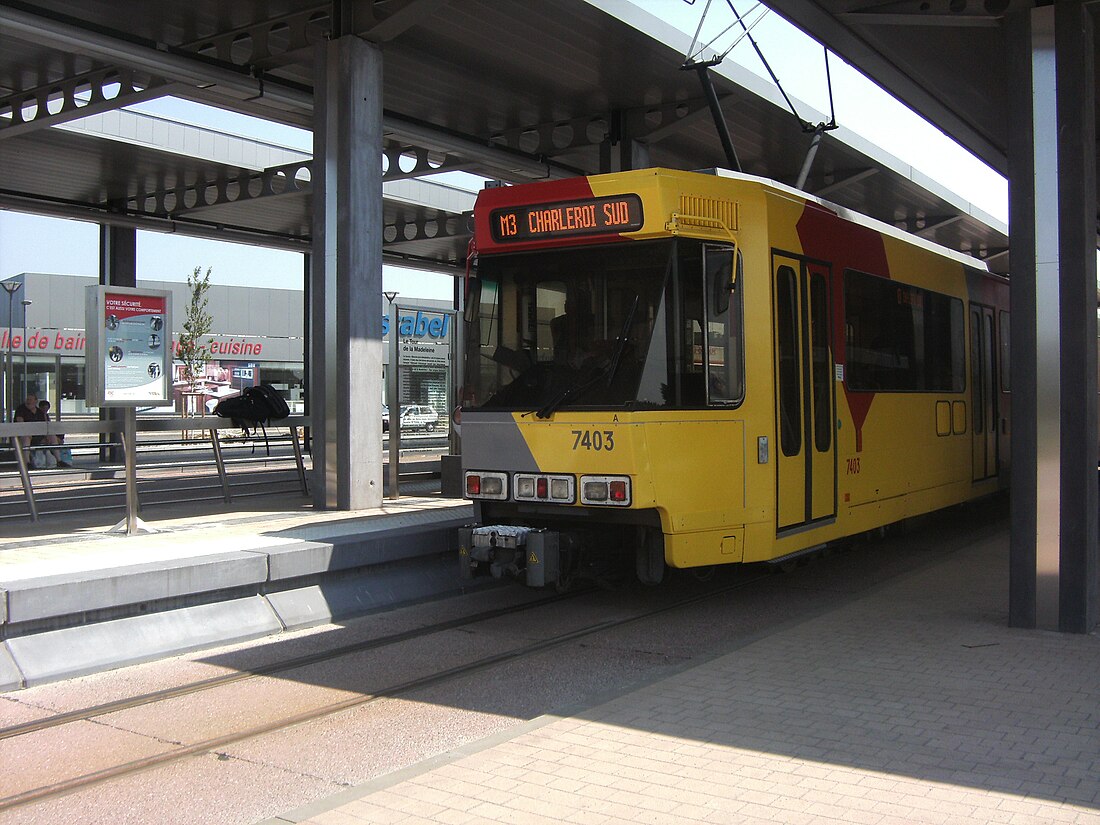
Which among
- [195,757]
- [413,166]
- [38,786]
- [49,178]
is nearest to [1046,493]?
[195,757]

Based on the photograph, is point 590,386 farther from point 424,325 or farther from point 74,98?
point 74,98

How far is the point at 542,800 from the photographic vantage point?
4.61 meters

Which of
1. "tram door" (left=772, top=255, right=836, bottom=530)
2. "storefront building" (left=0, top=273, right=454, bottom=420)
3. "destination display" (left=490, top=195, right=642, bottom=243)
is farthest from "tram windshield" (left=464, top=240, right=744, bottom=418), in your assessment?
"storefront building" (left=0, top=273, right=454, bottom=420)

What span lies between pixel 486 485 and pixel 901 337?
16.9 ft

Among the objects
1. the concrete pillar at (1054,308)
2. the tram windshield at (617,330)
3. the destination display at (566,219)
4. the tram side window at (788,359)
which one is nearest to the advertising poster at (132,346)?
the tram windshield at (617,330)

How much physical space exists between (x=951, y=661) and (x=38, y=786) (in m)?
5.43

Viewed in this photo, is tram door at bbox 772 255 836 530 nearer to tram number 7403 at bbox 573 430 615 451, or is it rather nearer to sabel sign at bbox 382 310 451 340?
tram number 7403 at bbox 573 430 615 451

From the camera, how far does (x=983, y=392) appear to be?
45.9 feet

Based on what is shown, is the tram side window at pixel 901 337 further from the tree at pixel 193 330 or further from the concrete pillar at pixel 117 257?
the tree at pixel 193 330

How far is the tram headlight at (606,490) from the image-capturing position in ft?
26.0

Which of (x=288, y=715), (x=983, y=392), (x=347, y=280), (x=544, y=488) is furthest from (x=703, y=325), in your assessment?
(x=983, y=392)

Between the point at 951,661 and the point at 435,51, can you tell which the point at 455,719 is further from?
the point at 435,51

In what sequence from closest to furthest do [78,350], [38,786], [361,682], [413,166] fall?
[38,786]
[361,682]
[413,166]
[78,350]

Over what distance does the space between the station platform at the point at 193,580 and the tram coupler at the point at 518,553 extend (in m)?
1.38
